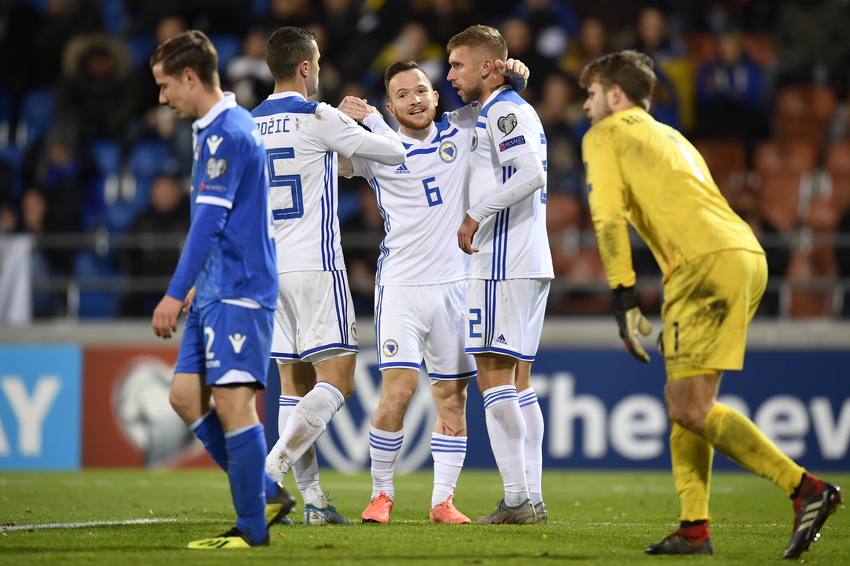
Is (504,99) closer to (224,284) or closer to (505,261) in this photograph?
(505,261)

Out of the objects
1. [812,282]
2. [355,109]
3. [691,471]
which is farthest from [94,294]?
[691,471]

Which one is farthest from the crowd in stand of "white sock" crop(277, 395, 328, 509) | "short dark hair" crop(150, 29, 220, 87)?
"short dark hair" crop(150, 29, 220, 87)

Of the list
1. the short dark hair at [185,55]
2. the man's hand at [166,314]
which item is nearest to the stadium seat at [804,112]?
the short dark hair at [185,55]

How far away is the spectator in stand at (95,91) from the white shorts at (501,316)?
29.3ft

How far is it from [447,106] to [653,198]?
763cm

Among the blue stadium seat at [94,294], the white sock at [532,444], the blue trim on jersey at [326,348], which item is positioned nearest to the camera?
the blue trim on jersey at [326,348]

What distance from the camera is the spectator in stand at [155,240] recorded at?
10.8 metres

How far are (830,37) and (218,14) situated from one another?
843 cm

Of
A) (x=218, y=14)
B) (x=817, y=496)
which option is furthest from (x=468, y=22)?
(x=817, y=496)

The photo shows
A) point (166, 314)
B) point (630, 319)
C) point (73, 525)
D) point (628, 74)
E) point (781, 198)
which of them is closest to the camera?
point (166, 314)

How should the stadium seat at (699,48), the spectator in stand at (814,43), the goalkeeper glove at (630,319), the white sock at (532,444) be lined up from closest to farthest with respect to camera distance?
the goalkeeper glove at (630,319)
the white sock at (532,444)
the spectator in stand at (814,43)
the stadium seat at (699,48)

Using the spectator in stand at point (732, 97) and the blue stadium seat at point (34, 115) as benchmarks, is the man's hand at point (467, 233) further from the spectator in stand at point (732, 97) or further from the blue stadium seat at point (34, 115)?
the blue stadium seat at point (34, 115)

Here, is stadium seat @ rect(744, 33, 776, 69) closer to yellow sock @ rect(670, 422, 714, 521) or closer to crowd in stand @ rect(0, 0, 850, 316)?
crowd in stand @ rect(0, 0, 850, 316)

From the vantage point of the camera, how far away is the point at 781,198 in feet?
38.2
